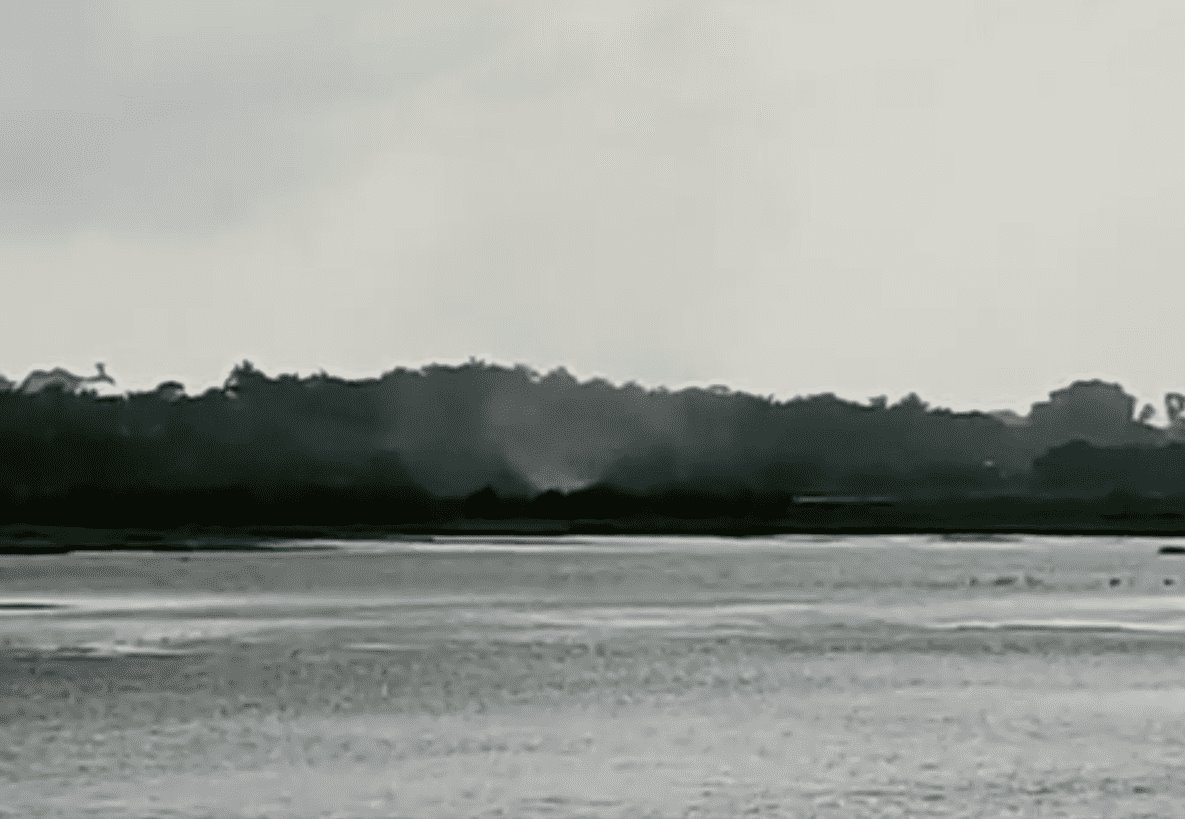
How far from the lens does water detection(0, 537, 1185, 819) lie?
35625 millimetres

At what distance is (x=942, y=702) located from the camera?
51750 mm

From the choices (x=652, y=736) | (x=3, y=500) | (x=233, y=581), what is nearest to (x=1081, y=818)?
(x=652, y=736)

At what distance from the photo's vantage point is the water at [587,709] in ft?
117

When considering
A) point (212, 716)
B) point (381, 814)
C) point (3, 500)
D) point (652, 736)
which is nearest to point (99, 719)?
point (212, 716)

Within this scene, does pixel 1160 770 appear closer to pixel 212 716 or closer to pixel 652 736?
pixel 652 736

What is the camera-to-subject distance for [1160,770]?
1515 inches

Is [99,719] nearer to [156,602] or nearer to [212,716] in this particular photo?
[212,716]

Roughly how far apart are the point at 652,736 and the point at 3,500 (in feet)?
459

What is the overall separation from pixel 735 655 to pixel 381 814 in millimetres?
35647

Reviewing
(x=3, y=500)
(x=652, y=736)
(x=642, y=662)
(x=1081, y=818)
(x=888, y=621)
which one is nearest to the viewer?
(x=1081, y=818)

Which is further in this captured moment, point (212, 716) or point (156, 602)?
point (156, 602)

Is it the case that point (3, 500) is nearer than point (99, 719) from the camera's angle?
No

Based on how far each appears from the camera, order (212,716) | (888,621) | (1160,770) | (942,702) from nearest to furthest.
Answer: (1160,770) → (212,716) → (942,702) → (888,621)

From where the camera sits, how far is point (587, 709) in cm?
5041
